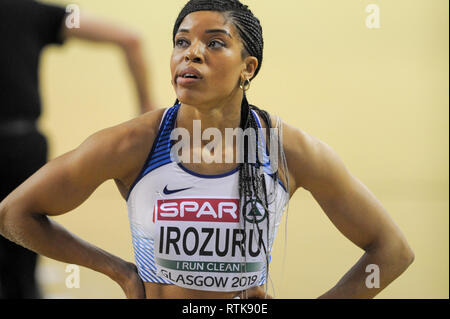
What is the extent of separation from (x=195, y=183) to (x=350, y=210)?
1.24ft

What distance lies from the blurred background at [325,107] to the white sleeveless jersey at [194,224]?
0.73m

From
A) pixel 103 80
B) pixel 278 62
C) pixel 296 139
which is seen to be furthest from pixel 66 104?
pixel 296 139

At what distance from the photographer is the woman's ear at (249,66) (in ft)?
4.48

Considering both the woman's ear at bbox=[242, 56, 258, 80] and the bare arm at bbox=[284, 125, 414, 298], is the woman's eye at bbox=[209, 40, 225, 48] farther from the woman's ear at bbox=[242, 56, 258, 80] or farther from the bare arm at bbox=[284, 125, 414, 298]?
the bare arm at bbox=[284, 125, 414, 298]

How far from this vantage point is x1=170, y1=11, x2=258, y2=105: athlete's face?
4.22 feet

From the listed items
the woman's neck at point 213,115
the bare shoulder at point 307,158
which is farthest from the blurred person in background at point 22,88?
the bare shoulder at point 307,158

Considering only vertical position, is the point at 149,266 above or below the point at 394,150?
below

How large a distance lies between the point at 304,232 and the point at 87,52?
1.05 m

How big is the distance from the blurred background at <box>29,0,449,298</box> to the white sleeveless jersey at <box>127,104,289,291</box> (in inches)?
28.8

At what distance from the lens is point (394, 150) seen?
244cm

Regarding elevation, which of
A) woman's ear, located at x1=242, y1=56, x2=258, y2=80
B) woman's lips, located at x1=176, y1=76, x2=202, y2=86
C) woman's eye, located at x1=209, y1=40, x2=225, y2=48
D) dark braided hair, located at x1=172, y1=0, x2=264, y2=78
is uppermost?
dark braided hair, located at x1=172, y1=0, x2=264, y2=78

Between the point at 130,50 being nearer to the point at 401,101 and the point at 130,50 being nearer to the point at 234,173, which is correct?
the point at 234,173

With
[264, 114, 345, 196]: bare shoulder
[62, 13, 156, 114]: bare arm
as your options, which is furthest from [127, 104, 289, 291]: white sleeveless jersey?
[62, 13, 156, 114]: bare arm
